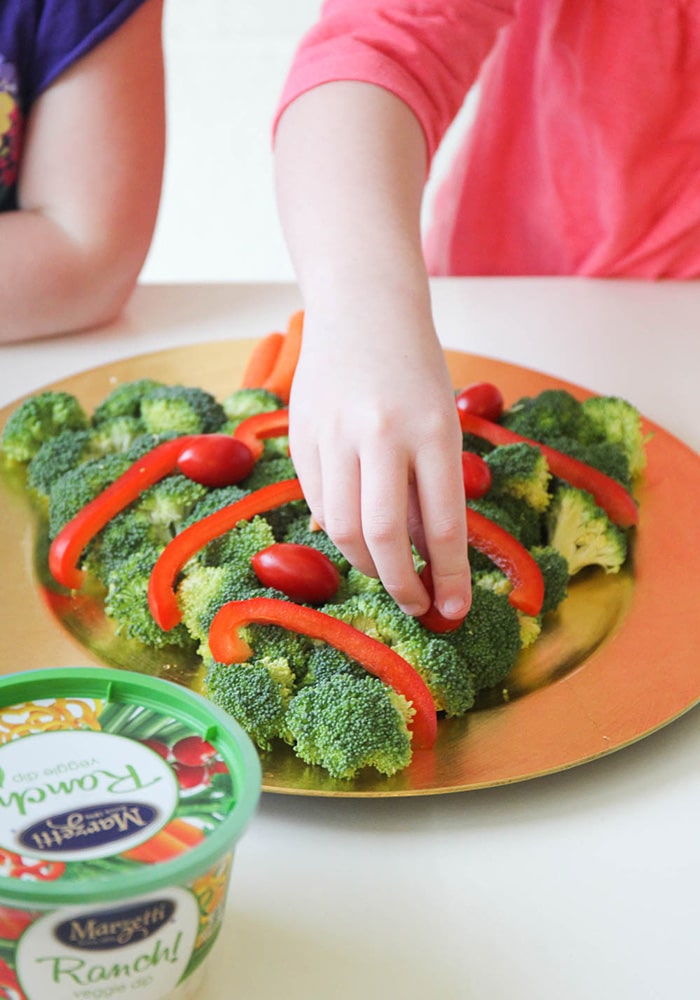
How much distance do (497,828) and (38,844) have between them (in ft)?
1.15

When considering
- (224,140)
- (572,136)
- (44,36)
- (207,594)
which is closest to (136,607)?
(207,594)

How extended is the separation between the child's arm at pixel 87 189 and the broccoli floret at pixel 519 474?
0.68 metres

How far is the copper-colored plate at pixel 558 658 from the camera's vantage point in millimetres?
765

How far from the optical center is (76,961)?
51cm

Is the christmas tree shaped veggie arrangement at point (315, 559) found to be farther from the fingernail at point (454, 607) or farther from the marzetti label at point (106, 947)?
the marzetti label at point (106, 947)

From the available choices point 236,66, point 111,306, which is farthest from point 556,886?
point 236,66

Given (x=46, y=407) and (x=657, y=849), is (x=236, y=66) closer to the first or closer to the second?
(x=46, y=407)

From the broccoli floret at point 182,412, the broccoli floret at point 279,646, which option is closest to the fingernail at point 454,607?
the broccoli floret at point 279,646

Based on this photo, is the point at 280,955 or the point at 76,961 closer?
the point at 76,961

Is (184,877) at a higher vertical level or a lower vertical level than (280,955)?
higher

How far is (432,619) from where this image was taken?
85 cm

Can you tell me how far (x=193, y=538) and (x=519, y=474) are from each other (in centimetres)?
31

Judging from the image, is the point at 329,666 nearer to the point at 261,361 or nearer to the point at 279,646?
the point at 279,646

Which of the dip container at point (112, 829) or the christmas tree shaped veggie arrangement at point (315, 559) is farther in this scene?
the christmas tree shaped veggie arrangement at point (315, 559)
